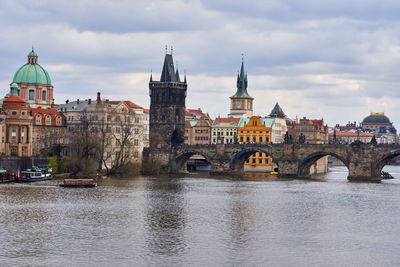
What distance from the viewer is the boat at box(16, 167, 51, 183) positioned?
4513 inches

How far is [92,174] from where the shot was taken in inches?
4998

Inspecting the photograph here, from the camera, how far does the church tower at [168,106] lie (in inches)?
6737

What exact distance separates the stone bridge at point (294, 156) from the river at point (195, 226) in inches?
1026

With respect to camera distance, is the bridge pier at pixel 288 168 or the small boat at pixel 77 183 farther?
the bridge pier at pixel 288 168

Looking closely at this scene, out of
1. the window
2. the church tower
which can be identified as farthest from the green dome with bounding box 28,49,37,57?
the church tower

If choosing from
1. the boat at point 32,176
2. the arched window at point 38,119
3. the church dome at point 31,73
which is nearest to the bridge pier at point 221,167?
the arched window at point 38,119

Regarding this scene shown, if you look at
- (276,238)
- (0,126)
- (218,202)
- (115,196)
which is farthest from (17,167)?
(276,238)

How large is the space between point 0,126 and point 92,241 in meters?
75.1

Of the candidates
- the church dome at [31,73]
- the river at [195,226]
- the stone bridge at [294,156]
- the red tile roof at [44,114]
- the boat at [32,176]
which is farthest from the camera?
the church dome at [31,73]

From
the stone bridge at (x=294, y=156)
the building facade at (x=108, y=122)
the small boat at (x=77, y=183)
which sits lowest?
the small boat at (x=77, y=183)

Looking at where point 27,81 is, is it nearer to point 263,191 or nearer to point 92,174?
point 92,174

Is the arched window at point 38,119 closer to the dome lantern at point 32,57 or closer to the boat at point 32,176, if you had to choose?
the dome lantern at point 32,57

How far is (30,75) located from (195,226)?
110949mm

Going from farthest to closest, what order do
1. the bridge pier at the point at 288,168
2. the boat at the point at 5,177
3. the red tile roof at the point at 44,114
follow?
1. the red tile roof at the point at 44,114
2. the bridge pier at the point at 288,168
3. the boat at the point at 5,177
